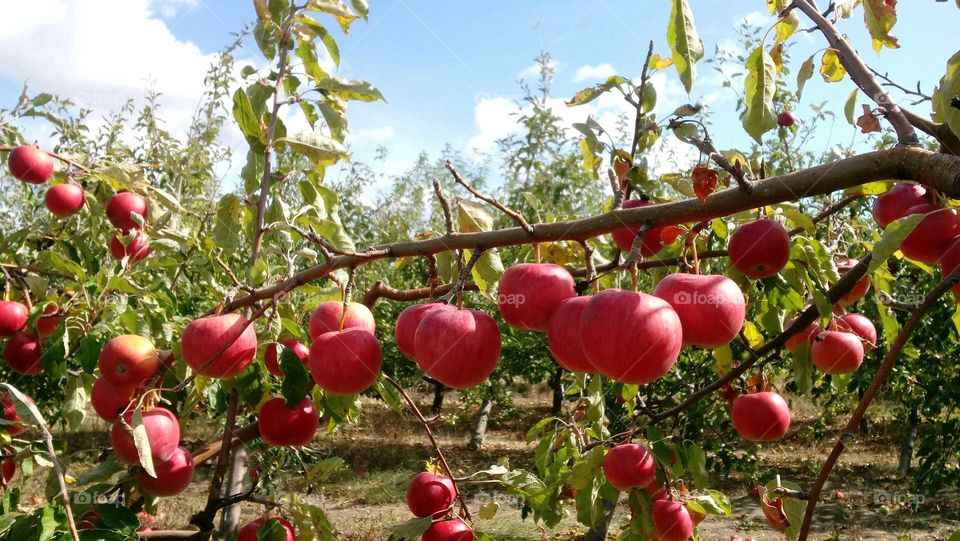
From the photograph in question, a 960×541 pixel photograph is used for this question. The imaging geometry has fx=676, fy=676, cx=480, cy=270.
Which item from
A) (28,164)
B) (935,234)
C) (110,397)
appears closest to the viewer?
(935,234)

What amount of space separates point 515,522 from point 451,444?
5764mm

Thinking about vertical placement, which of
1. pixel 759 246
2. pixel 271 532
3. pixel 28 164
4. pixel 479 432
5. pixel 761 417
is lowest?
pixel 479 432

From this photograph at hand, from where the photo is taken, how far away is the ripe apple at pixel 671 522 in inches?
76.9

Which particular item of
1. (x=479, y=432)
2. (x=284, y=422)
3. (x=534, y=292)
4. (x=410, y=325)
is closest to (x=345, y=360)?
(x=410, y=325)

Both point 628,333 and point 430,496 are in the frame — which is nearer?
point 628,333

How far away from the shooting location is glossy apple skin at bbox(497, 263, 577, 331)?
95 centimetres

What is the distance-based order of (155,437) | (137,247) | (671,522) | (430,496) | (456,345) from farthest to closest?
(137,247) < (671,522) < (430,496) < (155,437) < (456,345)

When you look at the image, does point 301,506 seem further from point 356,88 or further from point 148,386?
point 356,88

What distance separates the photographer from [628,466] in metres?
1.79

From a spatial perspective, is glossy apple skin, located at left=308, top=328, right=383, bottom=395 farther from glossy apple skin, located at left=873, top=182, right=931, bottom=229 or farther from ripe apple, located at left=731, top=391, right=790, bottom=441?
ripe apple, located at left=731, top=391, right=790, bottom=441

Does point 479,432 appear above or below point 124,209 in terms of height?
below

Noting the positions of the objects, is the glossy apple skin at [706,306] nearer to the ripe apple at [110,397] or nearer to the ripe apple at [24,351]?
the ripe apple at [110,397]

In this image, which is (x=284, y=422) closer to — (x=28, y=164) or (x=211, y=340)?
(x=211, y=340)

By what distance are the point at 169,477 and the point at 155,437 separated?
0.76 feet
